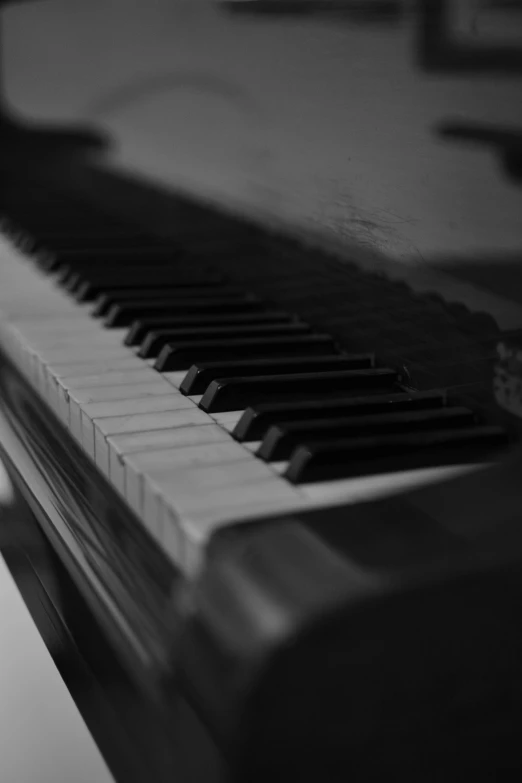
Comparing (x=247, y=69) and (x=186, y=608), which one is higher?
(x=247, y=69)

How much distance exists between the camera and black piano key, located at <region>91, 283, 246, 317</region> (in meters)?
1.44

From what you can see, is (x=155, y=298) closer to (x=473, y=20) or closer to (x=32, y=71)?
(x=473, y=20)

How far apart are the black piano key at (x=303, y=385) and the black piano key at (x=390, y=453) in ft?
0.57

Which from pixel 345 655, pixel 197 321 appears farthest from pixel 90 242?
pixel 345 655

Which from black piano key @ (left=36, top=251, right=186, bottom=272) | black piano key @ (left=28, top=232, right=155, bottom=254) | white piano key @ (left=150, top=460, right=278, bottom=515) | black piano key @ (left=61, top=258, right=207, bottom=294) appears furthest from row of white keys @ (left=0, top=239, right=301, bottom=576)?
black piano key @ (left=28, top=232, right=155, bottom=254)

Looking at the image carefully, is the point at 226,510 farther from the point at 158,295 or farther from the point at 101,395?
the point at 158,295

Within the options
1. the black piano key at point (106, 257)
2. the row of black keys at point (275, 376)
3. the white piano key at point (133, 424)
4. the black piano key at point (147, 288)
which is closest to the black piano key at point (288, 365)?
the row of black keys at point (275, 376)

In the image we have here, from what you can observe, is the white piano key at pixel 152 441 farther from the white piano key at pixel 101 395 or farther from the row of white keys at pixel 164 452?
the white piano key at pixel 101 395

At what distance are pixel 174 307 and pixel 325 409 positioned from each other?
0.48 metres

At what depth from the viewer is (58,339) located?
4.25 feet

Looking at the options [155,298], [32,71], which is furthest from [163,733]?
[32,71]

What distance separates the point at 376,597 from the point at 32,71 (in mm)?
2385

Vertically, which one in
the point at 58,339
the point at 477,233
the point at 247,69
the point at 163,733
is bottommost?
the point at 163,733

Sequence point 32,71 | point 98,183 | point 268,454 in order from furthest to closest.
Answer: point 32,71
point 98,183
point 268,454
